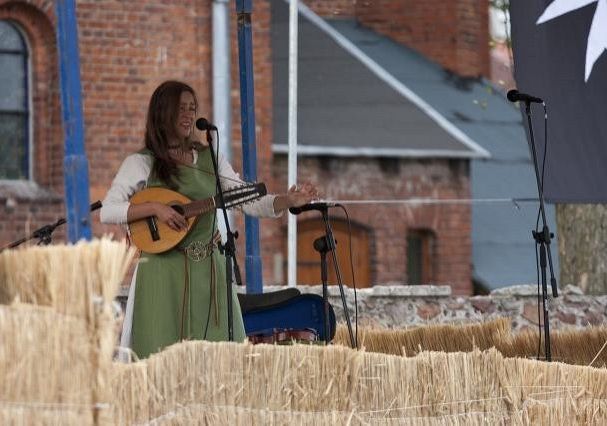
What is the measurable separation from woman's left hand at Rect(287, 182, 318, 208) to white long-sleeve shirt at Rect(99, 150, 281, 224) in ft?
0.53

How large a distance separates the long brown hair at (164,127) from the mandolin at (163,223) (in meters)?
0.07

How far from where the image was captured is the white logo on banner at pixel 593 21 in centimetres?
775

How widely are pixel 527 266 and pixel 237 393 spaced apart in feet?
48.3

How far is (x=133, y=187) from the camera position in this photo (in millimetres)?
7172

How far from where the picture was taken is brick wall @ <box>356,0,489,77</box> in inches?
844

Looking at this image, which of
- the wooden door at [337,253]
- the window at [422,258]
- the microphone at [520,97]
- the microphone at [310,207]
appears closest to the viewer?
the microphone at [310,207]

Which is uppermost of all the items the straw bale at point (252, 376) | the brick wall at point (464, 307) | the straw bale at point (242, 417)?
the brick wall at point (464, 307)

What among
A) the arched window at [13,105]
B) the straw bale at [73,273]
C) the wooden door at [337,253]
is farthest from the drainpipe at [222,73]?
the straw bale at [73,273]

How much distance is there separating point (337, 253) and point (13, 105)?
13.1 ft

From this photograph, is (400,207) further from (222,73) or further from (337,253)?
(222,73)

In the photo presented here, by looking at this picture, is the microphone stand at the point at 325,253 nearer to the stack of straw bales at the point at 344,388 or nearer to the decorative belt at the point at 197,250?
the decorative belt at the point at 197,250

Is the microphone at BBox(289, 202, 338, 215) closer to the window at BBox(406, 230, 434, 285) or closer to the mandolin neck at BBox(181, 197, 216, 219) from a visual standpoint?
the mandolin neck at BBox(181, 197, 216, 219)

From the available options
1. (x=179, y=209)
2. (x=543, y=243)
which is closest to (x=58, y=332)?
(x=179, y=209)

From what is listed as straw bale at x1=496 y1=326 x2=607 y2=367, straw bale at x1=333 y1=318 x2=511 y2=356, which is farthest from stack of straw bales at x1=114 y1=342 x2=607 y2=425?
straw bale at x1=333 y1=318 x2=511 y2=356
